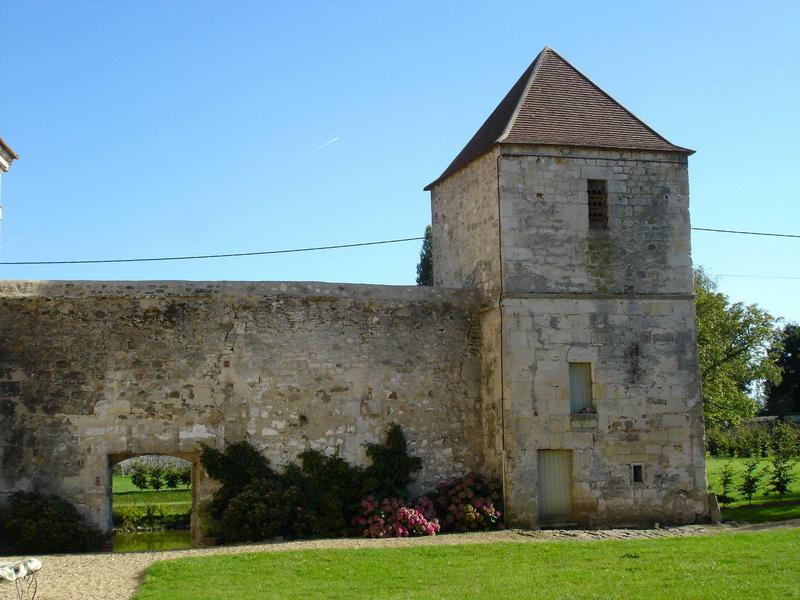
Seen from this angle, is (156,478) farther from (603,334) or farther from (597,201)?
(597,201)

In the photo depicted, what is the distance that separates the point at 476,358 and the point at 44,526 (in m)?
7.18

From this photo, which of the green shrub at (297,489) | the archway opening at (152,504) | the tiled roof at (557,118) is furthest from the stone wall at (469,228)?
the archway opening at (152,504)

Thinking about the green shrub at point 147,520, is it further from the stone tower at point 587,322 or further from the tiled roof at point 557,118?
the tiled roof at point 557,118

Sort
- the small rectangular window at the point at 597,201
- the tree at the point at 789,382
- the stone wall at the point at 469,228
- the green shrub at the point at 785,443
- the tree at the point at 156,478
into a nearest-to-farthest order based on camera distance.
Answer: the stone wall at the point at 469,228 → the small rectangular window at the point at 597,201 → the green shrub at the point at 785,443 → the tree at the point at 156,478 → the tree at the point at 789,382

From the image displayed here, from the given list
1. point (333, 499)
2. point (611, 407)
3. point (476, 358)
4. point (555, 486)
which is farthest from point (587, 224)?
point (333, 499)

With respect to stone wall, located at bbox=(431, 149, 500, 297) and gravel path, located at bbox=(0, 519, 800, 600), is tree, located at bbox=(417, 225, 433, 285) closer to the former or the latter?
stone wall, located at bbox=(431, 149, 500, 297)

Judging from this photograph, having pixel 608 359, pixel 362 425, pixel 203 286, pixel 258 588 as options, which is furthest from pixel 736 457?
pixel 258 588

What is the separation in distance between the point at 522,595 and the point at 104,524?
6.86 m

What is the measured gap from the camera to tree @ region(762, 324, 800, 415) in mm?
45594

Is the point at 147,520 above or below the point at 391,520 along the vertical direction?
below

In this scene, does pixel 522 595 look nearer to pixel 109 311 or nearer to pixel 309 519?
pixel 309 519

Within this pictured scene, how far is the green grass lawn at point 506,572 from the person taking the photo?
353 inches

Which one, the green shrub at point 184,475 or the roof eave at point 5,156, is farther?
the green shrub at point 184,475

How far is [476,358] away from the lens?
583 inches
